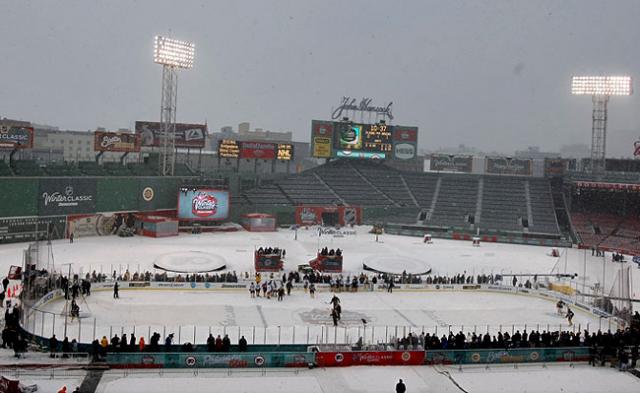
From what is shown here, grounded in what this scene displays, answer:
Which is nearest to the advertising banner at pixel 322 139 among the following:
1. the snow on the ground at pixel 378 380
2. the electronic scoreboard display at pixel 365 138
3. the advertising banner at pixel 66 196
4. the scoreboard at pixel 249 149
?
the electronic scoreboard display at pixel 365 138

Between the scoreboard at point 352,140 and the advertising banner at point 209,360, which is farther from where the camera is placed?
the scoreboard at point 352,140

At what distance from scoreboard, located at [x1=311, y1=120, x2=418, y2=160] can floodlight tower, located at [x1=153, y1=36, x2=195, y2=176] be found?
81.9 feet

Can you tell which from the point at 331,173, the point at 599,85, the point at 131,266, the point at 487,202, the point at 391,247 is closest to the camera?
the point at 131,266

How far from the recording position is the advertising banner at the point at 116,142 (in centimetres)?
6269

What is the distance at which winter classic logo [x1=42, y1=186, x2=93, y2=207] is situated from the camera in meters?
54.3

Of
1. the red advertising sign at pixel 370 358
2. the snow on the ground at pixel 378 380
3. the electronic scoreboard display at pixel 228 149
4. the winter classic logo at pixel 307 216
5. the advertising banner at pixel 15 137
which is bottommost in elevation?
the snow on the ground at pixel 378 380

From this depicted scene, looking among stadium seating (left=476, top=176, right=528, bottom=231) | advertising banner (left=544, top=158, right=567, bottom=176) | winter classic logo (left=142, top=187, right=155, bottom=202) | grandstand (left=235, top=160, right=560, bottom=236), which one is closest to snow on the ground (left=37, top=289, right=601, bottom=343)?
winter classic logo (left=142, top=187, right=155, bottom=202)

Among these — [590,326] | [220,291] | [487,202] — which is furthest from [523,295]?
[487,202]

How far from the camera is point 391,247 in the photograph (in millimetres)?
59344

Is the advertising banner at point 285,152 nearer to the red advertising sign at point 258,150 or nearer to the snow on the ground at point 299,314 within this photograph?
the red advertising sign at point 258,150

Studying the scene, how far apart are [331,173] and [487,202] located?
846 inches

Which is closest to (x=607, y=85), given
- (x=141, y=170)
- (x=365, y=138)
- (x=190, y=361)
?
(x=365, y=138)

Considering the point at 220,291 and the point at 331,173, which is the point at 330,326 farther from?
the point at 331,173

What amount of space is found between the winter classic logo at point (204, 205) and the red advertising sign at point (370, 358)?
43.0 m
